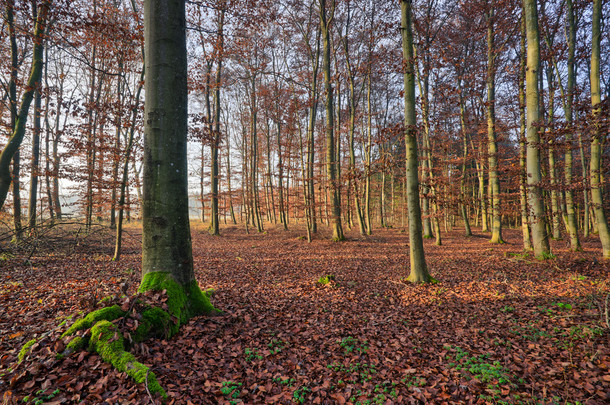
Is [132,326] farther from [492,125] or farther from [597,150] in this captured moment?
Result: [492,125]

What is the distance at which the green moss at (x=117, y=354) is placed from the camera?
7.79ft

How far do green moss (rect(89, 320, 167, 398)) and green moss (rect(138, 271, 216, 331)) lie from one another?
0.79 metres

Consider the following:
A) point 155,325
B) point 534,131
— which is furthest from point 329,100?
point 155,325

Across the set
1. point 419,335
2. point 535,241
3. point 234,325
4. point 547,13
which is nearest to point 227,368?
point 234,325

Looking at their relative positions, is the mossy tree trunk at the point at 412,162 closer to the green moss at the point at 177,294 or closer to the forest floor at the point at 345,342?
the forest floor at the point at 345,342

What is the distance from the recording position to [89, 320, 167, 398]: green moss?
238 cm

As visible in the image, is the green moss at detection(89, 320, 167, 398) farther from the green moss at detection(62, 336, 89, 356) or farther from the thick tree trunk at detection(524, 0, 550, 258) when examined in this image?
the thick tree trunk at detection(524, 0, 550, 258)

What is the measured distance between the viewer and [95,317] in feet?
9.59

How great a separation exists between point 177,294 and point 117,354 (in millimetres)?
1178

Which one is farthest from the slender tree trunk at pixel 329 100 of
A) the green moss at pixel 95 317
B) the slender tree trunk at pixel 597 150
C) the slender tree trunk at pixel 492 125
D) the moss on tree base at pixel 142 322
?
the green moss at pixel 95 317

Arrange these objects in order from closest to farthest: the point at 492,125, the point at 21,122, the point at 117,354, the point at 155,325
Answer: the point at 117,354, the point at 155,325, the point at 21,122, the point at 492,125

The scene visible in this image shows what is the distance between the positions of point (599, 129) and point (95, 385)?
924 cm

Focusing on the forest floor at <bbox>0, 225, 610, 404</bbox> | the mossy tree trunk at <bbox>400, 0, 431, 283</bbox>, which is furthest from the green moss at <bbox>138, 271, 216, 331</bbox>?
the mossy tree trunk at <bbox>400, 0, 431, 283</bbox>

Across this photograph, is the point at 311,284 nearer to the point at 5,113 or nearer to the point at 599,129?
the point at 599,129
